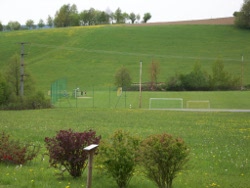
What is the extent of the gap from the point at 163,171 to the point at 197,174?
9.36 feet

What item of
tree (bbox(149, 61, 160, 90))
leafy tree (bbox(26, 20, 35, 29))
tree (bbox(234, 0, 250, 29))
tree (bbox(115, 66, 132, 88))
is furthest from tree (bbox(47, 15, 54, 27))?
tree (bbox(115, 66, 132, 88))

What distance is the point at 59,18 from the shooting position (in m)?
170

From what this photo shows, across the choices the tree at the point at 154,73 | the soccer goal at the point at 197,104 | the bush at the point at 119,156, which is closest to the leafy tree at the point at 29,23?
the tree at the point at 154,73

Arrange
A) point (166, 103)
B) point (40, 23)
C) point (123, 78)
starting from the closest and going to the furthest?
point (166, 103) → point (123, 78) → point (40, 23)

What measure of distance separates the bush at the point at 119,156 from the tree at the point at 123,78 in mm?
62355

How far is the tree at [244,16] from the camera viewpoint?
379 feet

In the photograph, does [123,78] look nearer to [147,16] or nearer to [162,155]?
[162,155]

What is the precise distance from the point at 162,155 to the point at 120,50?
94552 mm

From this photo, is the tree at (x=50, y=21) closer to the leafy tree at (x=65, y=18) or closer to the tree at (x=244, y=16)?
the leafy tree at (x=65, y=18)

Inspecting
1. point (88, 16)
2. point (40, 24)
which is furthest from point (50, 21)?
point (88, 16)

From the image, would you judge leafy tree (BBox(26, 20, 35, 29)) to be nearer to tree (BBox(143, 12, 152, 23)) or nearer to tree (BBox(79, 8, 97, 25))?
tree (BBox(79, 8, 97, 25))

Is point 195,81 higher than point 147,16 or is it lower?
lower

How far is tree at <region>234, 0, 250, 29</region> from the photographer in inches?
4550

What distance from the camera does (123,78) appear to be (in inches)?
2830
